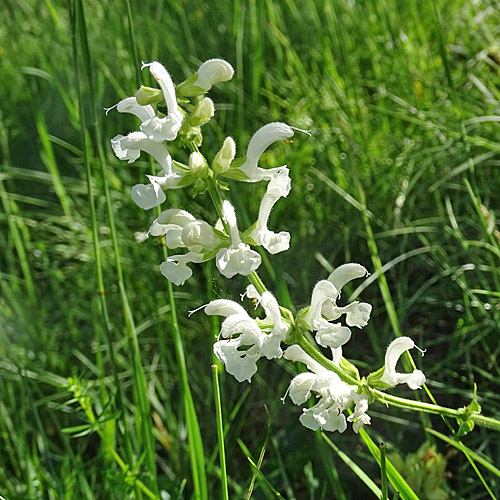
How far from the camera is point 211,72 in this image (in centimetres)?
83

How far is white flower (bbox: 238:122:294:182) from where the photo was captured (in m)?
0.83

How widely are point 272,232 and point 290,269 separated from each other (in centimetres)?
90

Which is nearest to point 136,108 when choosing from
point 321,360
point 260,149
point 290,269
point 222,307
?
point 260,149

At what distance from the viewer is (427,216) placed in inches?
65.6

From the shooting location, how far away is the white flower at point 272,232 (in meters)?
0.79

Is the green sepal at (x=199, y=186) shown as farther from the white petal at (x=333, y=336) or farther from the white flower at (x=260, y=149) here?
the white petal at (x=333, y=336)

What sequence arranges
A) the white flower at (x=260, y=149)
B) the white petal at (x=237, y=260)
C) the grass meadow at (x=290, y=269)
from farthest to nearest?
the grass meadow at (x=290, y=269) < the white flower at (x=260, y=149) < the white petal at (x=237, y=260)

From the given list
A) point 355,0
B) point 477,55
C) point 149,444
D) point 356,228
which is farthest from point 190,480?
point 355,0

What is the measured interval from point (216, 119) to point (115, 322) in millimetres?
672

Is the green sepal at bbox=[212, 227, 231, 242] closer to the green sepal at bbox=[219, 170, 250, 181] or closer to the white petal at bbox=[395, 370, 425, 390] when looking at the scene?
the green sepal at bbox=[219, 170, 250, 181]

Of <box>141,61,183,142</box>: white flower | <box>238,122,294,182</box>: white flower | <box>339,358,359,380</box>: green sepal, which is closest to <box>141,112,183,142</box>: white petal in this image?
<box>141,61,183,142</box>: white flower

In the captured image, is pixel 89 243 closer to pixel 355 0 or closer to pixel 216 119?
pixel 216 119

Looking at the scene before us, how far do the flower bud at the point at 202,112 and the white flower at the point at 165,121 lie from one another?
0.02 m

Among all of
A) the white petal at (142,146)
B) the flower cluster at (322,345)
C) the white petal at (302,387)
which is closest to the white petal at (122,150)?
the white petal at (142,146)
